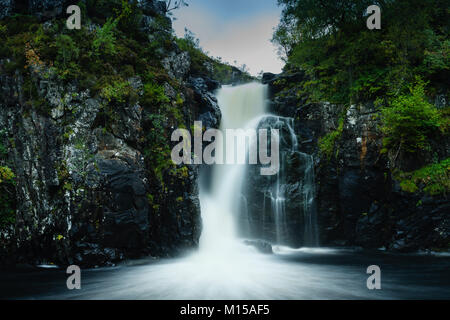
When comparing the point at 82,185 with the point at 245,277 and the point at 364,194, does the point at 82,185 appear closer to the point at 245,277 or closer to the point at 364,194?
the point at 245,277

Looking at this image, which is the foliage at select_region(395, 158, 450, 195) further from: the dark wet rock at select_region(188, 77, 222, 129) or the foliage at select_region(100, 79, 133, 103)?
the foliage at select_region(100, 79, 133, 103)

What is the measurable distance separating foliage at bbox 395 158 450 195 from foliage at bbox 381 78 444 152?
0.81 meters

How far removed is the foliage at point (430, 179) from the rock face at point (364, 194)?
0.71 ft

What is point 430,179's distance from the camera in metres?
9.30

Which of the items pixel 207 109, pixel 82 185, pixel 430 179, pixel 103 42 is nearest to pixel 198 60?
pixel 207 109

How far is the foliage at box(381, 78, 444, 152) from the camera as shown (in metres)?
9.49

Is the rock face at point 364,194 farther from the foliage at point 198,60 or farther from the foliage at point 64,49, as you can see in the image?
the foliage at point 64,49

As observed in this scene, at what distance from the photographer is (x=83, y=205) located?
24.0ft

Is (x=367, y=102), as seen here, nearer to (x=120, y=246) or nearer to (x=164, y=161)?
(x=164, y=161)

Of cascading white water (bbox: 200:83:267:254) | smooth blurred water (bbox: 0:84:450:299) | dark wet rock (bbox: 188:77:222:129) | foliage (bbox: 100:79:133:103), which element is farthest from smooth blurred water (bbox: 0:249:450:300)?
dark wet rock (bbox: 188:77:222:129)

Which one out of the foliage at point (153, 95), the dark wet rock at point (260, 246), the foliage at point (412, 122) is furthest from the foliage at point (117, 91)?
the foliage at point (412, 122)

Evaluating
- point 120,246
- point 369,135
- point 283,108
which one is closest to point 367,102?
point 369,135

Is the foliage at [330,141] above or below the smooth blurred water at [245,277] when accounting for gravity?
above

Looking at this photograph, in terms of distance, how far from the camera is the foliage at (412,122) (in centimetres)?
949
